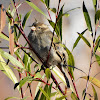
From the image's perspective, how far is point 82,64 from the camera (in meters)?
2.01

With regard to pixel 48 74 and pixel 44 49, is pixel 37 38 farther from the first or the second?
pixel 48 74

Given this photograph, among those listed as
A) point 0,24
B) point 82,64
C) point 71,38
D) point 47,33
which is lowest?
point 82,64

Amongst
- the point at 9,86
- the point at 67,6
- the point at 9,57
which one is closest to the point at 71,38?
the point at 67,6

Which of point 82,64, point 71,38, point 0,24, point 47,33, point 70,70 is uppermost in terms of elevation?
point 0,24

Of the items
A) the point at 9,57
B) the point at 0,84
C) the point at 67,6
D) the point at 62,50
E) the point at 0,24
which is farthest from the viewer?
the point at 67,6

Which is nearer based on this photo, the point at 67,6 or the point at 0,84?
the point at 0,84

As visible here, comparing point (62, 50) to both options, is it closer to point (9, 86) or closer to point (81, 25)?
point (9, 86)

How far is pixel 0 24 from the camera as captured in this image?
22.4 inches

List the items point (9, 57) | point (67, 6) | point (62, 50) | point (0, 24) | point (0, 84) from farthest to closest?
point (67, 6) → point (0, 84) → point (62, 50) → point (9, 57) → point (0, 24)

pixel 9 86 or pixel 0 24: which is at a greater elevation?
pixel 0 24

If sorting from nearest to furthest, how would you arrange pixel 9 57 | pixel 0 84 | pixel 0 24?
pixel 0 24 < pixel 9 57 < pixel 0 84

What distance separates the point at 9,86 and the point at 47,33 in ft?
2.95

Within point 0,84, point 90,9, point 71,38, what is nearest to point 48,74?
point 0,84

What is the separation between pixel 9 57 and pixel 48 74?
15cm
